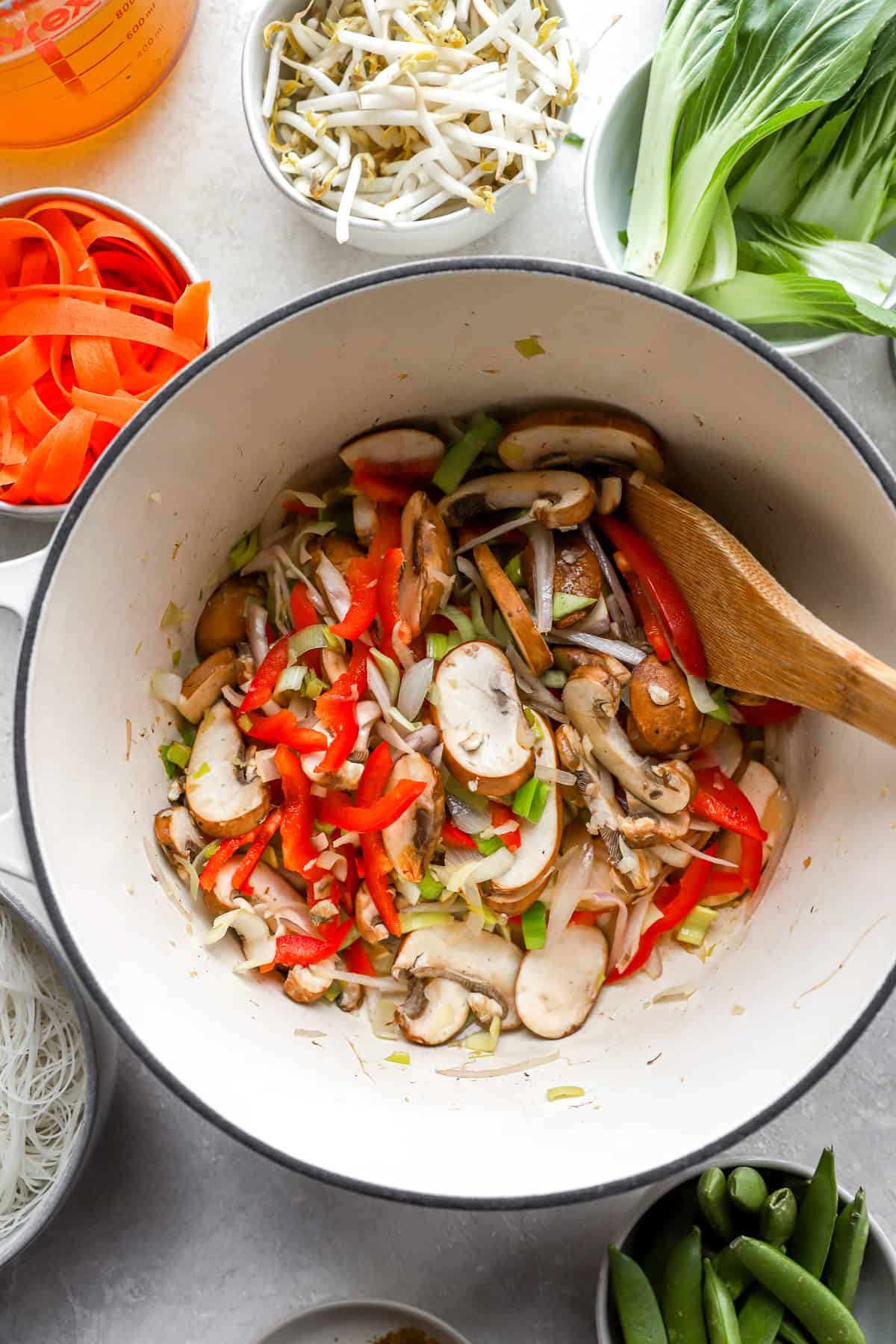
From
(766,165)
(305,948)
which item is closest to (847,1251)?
(305,948)

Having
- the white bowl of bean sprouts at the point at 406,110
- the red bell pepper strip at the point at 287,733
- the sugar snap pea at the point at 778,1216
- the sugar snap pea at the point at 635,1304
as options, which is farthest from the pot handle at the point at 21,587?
the sugar snap pea at the point at 778,1216

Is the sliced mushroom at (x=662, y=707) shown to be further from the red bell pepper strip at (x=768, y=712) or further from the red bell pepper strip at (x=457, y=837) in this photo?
the red bell pepper strip at (x=457, y=837)

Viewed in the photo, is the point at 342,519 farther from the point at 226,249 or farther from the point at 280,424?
the point at 226,249

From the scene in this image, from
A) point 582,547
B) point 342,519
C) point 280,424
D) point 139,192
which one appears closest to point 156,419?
point 280,424

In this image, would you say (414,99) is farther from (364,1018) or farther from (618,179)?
(364,1018)

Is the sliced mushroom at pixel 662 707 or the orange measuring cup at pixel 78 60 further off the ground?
the orange measuring cup at pixel 78 60

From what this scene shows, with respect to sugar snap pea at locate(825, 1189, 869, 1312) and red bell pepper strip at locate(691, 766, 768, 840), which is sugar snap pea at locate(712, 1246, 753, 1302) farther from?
red bell pepper strip at locate(691, 766, 768, 840)
